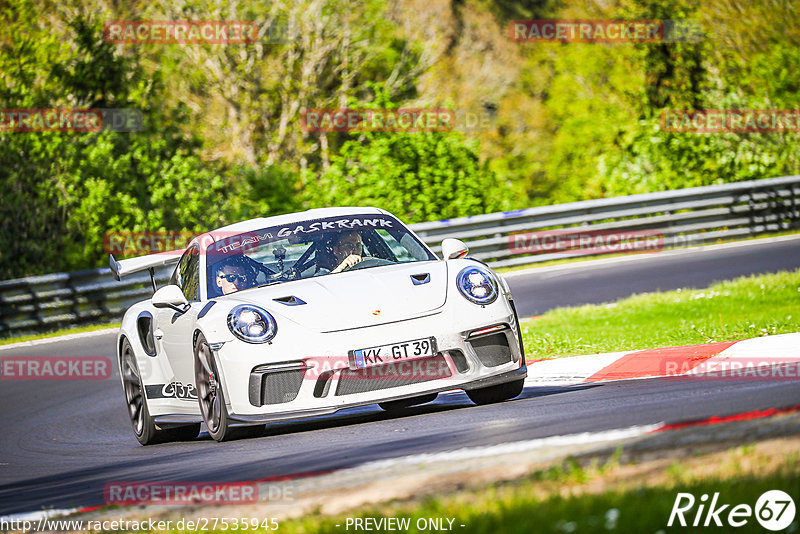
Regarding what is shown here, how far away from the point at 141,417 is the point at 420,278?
263 centimetres

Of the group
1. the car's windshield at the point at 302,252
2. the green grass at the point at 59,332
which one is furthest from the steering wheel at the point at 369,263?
the green grass at the point at 59,332

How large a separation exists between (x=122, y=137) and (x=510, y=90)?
3318 cm

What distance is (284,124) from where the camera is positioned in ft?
112

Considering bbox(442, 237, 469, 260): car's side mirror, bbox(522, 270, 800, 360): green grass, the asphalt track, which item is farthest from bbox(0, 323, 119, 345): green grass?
bbox(442, 237, 469, 260): car's side mirror

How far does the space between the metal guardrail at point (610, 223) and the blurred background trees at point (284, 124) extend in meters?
2.76

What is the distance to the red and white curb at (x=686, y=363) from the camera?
8.08m

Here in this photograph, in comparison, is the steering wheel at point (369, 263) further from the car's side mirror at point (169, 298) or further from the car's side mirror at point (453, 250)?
the car's side mirror at point (169, 298)

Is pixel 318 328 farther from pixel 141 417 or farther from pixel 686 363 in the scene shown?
pixel 686 363

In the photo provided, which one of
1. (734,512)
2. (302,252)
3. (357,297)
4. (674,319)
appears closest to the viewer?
(734,512)

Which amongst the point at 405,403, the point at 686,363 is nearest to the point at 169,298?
the point at 405,403

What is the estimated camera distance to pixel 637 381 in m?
8.20

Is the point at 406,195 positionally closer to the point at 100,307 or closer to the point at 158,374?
the point at 100,307

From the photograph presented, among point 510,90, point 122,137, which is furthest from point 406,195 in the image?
point 510,90

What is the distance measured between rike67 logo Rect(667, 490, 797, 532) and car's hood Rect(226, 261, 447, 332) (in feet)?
11.4
